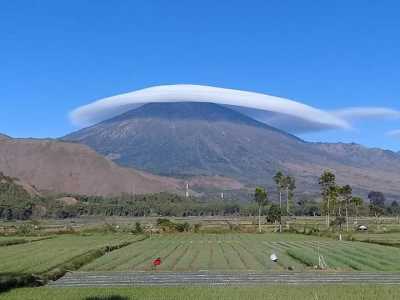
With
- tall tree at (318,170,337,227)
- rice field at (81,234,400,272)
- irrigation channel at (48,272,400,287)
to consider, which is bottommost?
irrigation channel at (48,272,400,287)

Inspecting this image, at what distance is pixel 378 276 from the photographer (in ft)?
119

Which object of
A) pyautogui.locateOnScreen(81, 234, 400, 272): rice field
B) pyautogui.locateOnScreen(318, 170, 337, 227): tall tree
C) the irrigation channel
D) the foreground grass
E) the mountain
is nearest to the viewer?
the foreground grass

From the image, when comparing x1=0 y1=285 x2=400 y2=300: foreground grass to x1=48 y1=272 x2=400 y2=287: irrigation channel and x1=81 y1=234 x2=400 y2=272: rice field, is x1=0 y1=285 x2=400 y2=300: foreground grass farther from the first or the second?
x1=81 y1=234 x2=400 y2=272: rice field

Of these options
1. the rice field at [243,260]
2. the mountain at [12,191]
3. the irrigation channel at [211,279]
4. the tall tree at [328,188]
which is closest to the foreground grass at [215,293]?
the irrigation channel at [211,279]

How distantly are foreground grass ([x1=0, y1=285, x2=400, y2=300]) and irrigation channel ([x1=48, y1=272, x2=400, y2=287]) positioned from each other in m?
3.46

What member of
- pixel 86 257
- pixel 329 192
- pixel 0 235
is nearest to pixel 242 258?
pixel 86 257

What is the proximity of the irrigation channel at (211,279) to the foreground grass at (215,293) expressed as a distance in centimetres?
346

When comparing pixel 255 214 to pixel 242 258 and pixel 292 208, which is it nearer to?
pixel 292 208

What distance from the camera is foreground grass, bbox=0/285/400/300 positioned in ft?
84.5

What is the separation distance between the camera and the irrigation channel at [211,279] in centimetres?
3284

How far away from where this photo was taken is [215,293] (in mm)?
26891

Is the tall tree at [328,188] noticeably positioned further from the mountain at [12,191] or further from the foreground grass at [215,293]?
the mountain at [12,191]

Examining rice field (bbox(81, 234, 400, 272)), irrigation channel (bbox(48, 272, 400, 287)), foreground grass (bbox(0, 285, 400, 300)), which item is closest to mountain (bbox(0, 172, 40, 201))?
rice field (bbox(81, 234, 400, 272))

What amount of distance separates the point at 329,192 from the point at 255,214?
7003cm
